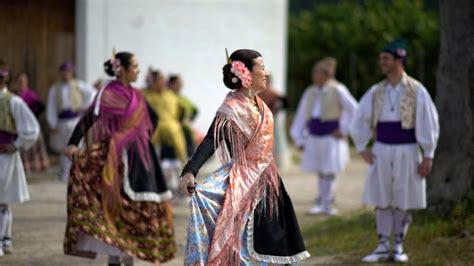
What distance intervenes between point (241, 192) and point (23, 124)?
3098mm

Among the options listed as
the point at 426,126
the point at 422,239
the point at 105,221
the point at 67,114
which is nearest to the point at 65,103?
the point at 67,114

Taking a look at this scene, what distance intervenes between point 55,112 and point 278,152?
4396mm

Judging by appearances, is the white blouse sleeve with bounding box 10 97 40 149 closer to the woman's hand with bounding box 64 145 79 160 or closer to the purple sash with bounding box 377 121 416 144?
the woman's hand with bounding box 64 145 79 160

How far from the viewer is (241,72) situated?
664 centimetres

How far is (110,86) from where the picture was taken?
8.56 metres

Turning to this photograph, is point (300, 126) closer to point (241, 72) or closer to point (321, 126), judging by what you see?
point (321, 126)

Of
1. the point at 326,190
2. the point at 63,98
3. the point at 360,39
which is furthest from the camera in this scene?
the point at 360,39

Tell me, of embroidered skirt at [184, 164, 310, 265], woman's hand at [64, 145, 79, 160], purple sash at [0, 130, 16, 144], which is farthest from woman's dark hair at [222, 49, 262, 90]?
purple sash at [0, 130, 16, 144]

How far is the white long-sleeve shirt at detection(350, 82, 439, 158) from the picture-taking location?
8539 mm

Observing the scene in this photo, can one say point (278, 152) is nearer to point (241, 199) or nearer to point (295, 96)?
point (295, 96)

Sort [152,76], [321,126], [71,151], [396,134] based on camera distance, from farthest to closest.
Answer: [152,76] → [321,126] → [396,134] → [71,151]

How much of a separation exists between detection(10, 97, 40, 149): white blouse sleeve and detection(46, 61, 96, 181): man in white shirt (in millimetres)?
5687

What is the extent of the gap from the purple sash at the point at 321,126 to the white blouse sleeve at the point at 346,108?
0.28 ft

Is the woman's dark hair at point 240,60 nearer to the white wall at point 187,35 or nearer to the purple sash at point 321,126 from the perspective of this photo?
the purple sash at point 321,126
